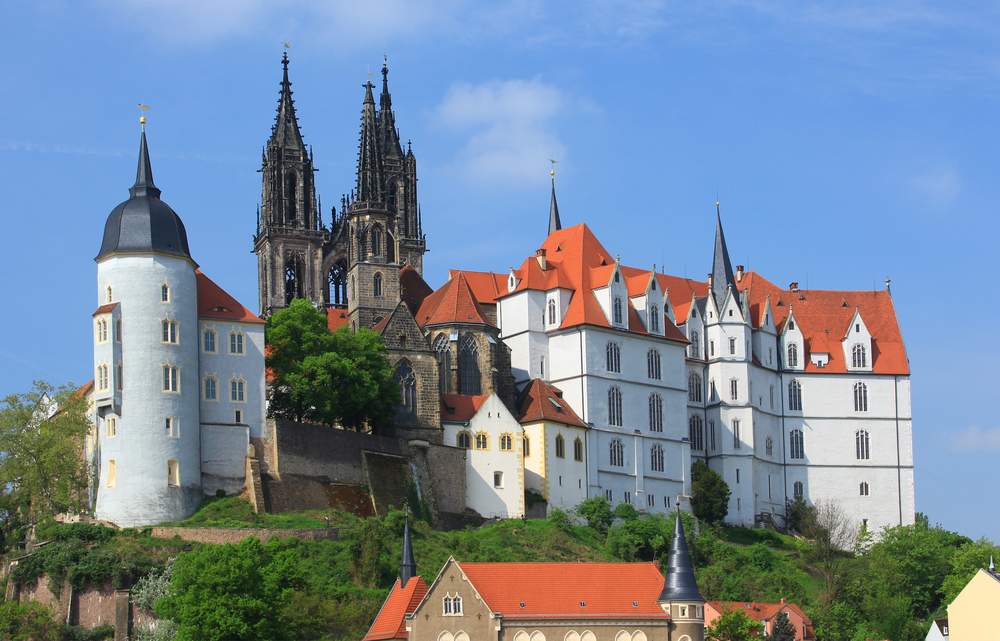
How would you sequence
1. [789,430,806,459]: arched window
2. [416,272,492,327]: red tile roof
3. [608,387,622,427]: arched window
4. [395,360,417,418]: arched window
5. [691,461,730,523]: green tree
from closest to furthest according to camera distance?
[395,360,417,418]: arched window → [416,272,492,327]: red tile roof → [608,387,622,427]: arched window → [691,461,730,523]: green tree → [789,430,806,459]: arched window

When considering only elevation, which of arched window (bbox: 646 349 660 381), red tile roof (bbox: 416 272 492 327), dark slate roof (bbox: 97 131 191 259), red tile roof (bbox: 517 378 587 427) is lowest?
red tile roof (bbox: 517 378 587 427)

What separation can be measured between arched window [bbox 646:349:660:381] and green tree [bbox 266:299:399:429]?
16233 mm

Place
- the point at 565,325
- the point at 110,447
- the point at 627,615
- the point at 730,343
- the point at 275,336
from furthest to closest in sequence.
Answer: the point at 730,343 → the point at 565,325 → the point at 275,336 → the point at 110,447 → the point at 627,615

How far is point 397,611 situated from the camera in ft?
291

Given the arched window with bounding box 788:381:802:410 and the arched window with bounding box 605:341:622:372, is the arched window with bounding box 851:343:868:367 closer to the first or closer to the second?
the arched window with bounding box 788:381:802:410

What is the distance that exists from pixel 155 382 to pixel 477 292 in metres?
27.4

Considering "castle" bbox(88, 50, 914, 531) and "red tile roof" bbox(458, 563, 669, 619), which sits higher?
"castle" bbox(88, 50, 914, 531)

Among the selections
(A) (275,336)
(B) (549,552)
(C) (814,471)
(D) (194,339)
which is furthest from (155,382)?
(C) (814,471)

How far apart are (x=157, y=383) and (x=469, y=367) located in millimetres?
21150

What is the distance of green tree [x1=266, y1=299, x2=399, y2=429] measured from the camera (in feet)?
348

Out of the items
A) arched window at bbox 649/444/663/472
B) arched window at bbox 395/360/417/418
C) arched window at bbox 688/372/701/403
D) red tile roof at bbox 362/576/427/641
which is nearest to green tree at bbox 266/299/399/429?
arched window at bbox 395/360/417/418

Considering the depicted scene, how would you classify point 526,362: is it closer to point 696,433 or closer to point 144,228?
point 696,433

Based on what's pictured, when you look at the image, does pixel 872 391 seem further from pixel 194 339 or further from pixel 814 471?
pixel 194 339

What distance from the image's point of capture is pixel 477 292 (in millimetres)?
122125
